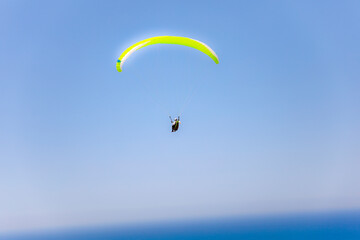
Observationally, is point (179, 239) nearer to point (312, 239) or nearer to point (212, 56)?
point (312, 239)

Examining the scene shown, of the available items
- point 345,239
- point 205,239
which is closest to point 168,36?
point 345,239

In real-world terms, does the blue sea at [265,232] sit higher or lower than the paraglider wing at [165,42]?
lower

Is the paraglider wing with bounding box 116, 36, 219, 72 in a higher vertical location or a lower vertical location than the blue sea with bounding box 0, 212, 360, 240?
higher

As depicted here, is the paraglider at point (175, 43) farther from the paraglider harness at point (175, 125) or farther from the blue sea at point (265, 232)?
the blue sea at point (265, 232)

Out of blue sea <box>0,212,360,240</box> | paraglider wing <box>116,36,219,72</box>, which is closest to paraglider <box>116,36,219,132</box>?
paraglider wing <box>116,36,219,72</box>

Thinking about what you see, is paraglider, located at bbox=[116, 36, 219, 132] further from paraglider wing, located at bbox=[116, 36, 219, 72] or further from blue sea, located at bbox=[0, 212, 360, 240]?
blue sea, located at bbox=[0, 212, 360, 240]

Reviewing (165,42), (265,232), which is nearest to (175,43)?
(165,42)

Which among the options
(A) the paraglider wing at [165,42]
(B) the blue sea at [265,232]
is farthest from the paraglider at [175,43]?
(B) the blue sea at [265,232]

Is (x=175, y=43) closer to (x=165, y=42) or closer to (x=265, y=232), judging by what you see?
(x=165, y=42)

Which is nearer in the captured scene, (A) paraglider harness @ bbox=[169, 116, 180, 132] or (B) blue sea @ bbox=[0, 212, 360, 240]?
(A) paraglider harness @ bbox=[169, 116, 180, 132]
